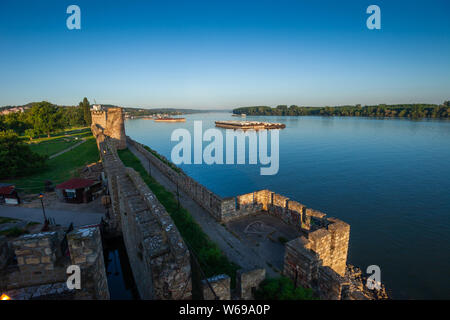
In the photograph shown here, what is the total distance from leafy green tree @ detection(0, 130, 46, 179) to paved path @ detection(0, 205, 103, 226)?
A: 10.4m

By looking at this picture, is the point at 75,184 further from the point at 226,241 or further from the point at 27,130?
the point at 27,130

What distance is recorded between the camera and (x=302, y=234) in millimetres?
10289

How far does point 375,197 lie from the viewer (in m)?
25.2

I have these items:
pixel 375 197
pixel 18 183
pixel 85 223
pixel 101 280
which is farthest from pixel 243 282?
pixel 18 183

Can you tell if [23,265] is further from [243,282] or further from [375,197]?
[375,197]

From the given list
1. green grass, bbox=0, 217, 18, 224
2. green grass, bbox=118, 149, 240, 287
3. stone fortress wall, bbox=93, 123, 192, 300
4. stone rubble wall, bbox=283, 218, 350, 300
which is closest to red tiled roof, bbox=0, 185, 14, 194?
green grass, bbox=0, 217, 18, 224

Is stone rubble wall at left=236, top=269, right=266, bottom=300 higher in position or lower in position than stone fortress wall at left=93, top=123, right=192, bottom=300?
lower

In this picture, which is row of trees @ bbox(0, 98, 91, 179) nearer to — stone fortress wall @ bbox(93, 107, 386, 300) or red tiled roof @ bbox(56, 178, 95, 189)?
red tiled roof @ bbox(56, 178, 95, 189)

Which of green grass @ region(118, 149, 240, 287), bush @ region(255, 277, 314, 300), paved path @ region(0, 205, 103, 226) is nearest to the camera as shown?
bush @ region(255, 277, 314, 300)

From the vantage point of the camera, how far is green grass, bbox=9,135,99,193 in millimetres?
21892

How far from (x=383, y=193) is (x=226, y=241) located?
2519 centimetres

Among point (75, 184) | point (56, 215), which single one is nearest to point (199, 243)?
point (56, 215)

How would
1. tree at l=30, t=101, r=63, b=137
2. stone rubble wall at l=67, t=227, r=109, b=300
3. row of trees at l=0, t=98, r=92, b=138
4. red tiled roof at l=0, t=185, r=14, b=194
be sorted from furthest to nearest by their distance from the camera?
1. tree at l=30, t=101, r=63, b=137
2. row of trees at l=0, t=98, r=92, b=138
3. red tiled roof at l=0, t=185, r=14, b=194
4. stone rubble wall at l=67, t=227, r=109, b=300
